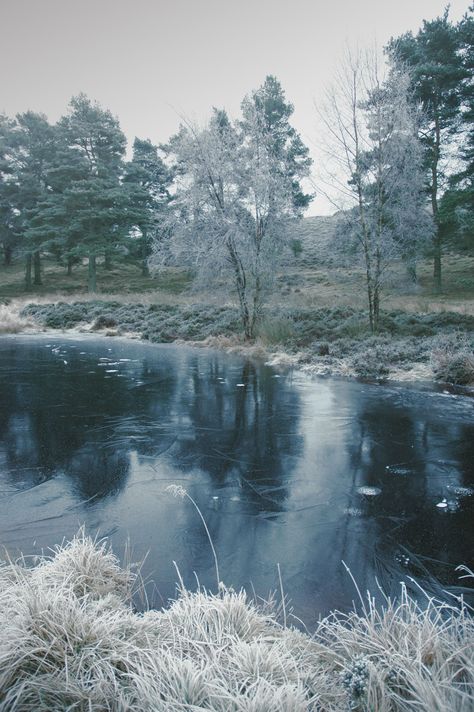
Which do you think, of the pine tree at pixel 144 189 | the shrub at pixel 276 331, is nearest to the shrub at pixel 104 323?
the shrub at pixel 276 331

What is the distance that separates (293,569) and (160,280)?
37.8 m

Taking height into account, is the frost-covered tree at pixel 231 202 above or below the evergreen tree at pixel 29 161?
below

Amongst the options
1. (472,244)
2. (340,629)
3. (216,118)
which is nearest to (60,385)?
(340,629)

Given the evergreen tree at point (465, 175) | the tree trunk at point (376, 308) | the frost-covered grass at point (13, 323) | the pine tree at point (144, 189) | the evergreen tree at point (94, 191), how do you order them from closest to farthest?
the tree trunk at point (376, 308), the frost-covered grass at point (13, 323), the evergreen tree at point (465, 175), the evergreen tree at point (94, 191), the pine tree at point (144, 189)

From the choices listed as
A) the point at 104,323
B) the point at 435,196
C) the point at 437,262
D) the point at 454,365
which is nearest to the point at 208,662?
the point at 454,365

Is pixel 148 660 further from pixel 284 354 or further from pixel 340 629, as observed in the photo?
pixel 284 354

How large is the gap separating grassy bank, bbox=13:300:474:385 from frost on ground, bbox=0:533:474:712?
857 cm

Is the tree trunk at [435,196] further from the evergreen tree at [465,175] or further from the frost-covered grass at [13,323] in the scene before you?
the frost-covered grass at [13,323]

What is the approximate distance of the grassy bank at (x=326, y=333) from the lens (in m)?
11.1

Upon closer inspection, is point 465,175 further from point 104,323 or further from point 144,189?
point 144,189

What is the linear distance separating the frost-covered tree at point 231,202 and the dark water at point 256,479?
661cm

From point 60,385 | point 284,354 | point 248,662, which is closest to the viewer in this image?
point 248,662

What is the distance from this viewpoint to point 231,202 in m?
15.3

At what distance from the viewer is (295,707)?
1.85 metres
